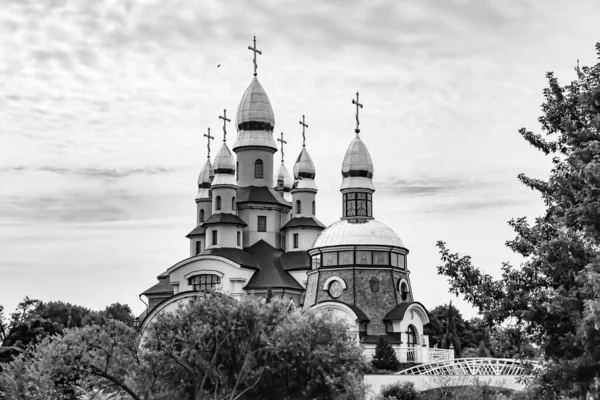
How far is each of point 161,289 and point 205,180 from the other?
9363 millimetres

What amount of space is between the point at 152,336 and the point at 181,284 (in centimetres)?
2777

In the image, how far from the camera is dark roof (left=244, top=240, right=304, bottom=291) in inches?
2290

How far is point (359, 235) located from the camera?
178 ft

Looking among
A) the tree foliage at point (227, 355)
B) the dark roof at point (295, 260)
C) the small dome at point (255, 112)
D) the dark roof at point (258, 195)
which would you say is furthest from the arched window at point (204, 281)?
the tree foliage at point (227, 355)

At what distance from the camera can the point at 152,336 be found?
32.3 meters

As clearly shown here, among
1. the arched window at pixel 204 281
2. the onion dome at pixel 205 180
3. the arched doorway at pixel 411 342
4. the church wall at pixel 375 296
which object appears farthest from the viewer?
the onion dome at pixel 205 180

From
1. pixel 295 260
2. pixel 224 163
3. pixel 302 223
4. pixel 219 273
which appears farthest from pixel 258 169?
pixel 219 273

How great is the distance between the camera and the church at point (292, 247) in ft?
176

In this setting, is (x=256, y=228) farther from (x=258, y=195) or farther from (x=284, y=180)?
(x=284, y=180)

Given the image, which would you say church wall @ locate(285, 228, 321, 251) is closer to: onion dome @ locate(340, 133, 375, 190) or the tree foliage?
onion dome @ locate(340, 133, 375, 190)

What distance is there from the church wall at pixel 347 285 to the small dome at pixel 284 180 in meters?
19.4

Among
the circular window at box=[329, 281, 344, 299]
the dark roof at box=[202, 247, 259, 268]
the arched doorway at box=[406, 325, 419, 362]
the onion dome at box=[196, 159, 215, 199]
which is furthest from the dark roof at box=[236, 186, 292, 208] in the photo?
the arched doorway at box=[406, 325, 419, 362]

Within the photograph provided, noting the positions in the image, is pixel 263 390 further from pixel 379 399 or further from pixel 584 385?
pixel 584 385

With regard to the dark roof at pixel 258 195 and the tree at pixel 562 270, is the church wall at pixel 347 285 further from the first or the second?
the tree at pixel 562 270
